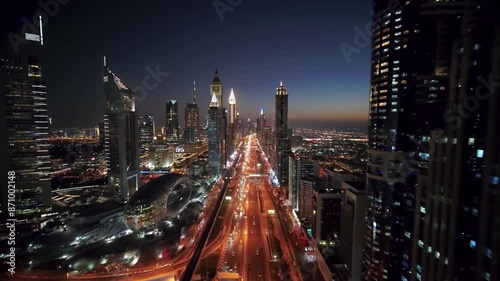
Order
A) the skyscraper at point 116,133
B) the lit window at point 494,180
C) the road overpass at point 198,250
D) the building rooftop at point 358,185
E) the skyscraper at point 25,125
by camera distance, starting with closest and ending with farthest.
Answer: the lit window at point 494,180 → the road overpass at point 198,250 → the building rooftop at point 358,185 → the skyscraper at point 25,125 → the skyscraper at point 116,133

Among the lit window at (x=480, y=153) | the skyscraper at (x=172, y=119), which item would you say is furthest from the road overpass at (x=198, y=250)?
the skyscraper at (x=172, y=119)

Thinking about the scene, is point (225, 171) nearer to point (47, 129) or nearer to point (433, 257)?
point (47, 129)

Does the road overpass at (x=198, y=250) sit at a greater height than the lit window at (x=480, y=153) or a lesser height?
lesser

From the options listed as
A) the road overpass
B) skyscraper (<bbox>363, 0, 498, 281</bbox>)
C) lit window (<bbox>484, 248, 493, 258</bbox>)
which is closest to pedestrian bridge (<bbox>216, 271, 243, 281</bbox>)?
the road overpass

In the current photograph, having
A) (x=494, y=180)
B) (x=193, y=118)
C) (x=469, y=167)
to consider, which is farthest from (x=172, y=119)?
(x=494, y=180)

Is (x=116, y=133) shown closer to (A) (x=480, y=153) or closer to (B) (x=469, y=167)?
(B) (x=469, y=167)

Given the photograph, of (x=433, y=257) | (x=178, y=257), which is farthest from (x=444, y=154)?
(x=178, y=257)

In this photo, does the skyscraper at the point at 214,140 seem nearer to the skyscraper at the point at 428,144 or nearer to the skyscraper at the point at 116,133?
the skyscraper at the point at 116,133
